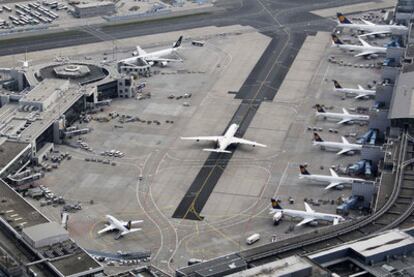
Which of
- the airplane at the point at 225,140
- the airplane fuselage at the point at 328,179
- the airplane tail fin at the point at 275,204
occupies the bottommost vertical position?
the airplane tail fin at the point at 275,204

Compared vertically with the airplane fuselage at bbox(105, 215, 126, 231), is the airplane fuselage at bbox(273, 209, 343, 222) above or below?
above

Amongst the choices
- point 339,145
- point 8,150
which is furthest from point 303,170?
point 8,150

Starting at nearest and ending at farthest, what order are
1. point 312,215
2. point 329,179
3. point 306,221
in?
point 306,221
point 312,215
point 329,179

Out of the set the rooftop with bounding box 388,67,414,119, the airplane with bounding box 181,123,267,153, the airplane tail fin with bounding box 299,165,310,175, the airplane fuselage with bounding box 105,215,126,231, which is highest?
the rooftop with bounding box 388,67,414,119

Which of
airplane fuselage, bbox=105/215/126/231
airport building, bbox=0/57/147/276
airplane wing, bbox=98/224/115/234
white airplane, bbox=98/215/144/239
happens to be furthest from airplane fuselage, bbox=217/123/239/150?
airplane wing, bbox=98/224/115/234

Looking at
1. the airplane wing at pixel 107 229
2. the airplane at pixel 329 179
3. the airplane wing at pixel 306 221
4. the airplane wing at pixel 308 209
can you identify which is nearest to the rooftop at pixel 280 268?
the airplane wing at pixel 306 221

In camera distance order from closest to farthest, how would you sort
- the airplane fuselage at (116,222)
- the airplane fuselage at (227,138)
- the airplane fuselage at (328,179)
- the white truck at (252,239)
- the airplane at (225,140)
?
the white truck at (252,239) → the airplane fuselage at (116,222) → the airplane fuselage at (328,179) → the airplane at (225,140) → the airplane fuselage at (227,138)

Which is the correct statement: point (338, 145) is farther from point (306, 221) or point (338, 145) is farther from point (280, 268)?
point (280, 268)

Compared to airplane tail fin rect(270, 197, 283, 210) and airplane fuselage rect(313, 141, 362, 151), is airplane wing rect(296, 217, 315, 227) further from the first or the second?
airplane fuselage rect(313, 141, 362, 151)

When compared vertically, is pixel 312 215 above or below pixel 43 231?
above

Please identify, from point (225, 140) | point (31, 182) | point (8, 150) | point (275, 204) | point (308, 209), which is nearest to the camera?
point (275, 204)

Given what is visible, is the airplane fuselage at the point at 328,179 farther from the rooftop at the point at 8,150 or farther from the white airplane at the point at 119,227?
the rooftop at the point at 8,150

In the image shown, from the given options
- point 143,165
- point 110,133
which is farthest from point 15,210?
point 110,133

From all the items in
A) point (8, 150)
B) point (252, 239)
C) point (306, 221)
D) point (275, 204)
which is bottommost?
point (252, 239)
